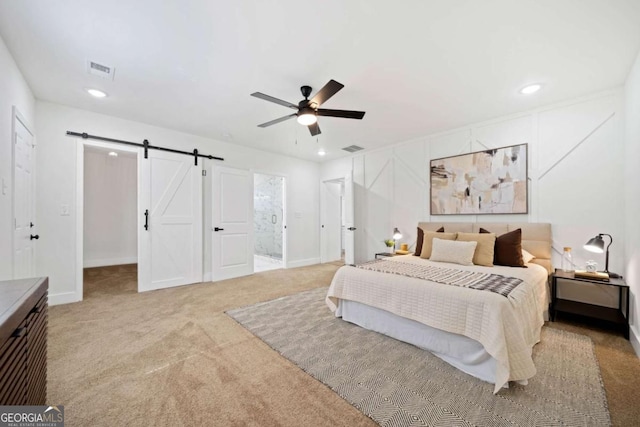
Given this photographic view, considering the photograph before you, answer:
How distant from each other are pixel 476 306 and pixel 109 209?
25.5 feet

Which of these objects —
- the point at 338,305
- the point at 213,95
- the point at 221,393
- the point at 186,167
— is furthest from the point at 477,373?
the point at 186,167

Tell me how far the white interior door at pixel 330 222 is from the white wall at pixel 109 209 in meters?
4.79

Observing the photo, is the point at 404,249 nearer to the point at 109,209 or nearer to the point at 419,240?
the point at 419,240

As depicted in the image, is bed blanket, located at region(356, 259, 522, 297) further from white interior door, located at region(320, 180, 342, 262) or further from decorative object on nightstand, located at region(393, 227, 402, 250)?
white interior door, located at region(320, 180, 342, 262)

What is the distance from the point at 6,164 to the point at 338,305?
341 cm

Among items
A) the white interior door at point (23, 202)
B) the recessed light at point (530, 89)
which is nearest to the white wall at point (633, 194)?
the recessed light at point (530, 89)

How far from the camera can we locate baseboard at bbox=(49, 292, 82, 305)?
135 inches

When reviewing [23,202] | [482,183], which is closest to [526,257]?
[482,183]

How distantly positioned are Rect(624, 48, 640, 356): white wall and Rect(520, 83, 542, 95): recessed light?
70 centimetres

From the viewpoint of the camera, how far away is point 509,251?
313cm

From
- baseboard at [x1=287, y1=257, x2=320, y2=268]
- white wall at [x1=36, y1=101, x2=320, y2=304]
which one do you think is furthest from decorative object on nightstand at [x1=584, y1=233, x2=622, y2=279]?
white wall at [x1=36, y1=101, x2=320, y2=304]

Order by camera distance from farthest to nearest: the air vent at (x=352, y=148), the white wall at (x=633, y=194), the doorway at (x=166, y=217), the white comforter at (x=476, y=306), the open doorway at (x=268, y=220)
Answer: the open doorway at (x=268, y=220)
the air vent at (x=352, y=148)
the doorway at (x=166, y=217)
the white wall at (x=633, y=194)
the white comforter at (x=476, y=306)

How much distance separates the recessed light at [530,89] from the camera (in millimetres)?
2898

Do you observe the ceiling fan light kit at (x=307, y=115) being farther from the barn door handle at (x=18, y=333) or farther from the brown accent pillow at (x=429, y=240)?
the barn door handle at (x=18, y=333)
